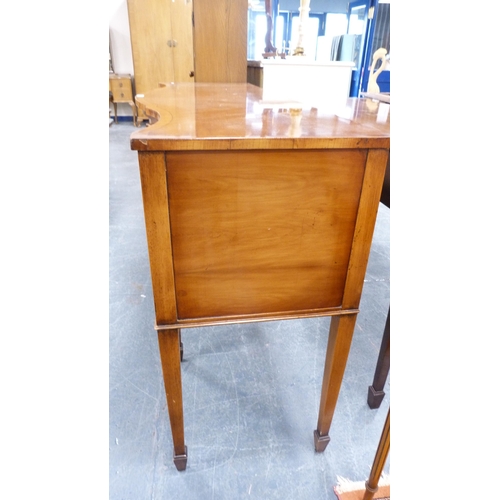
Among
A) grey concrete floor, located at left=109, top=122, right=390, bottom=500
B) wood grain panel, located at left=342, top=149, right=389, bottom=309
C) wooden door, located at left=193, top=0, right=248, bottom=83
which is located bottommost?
grey concrete floor, located at left=109, top=122, right=390, bottom=500

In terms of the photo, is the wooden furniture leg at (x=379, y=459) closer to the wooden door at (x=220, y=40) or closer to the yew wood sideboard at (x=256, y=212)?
the yew wood sideboard at (x=256, y=212)

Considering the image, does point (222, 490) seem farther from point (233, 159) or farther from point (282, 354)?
point (233, 159)

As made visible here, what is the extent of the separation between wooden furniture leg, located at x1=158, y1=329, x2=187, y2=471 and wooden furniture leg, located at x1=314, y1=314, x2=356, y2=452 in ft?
1.21

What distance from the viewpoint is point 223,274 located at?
0.70 m

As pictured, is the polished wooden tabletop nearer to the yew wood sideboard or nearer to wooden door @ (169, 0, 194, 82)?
the yew wood sideboard

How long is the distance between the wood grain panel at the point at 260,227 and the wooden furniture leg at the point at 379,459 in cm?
30

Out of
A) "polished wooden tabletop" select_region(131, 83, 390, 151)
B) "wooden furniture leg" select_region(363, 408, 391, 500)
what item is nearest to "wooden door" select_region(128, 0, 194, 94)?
"polished wooden tabletop" select_region(131, 83, 390, 151)

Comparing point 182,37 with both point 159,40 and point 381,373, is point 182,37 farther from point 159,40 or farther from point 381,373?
point 381,373

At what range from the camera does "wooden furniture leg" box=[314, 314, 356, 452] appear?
849 mm

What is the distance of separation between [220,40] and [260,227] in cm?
177

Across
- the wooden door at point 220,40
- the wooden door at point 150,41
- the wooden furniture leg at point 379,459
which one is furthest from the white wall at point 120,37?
the wooden furniture leg at point 379,459

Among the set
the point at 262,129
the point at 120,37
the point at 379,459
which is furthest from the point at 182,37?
the point at 379,459
